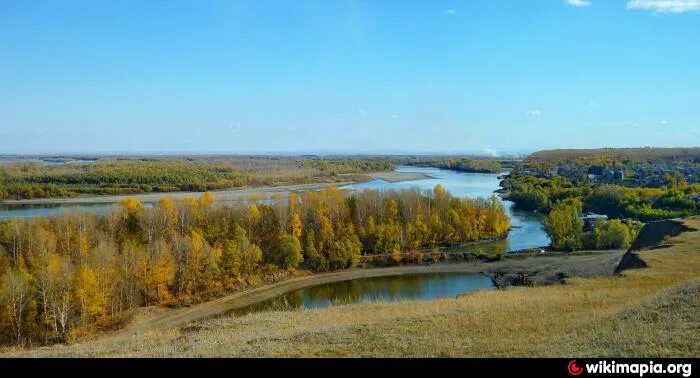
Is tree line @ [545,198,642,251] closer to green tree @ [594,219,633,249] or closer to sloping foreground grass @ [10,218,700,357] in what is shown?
green tree @ [594,219,633,249]

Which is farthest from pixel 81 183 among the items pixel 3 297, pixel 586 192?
pixel 586 192

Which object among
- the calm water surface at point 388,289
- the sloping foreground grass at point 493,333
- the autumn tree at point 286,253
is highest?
the sloping foreground grass at point 493,333

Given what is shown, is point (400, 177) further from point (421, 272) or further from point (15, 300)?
point (15, 300)

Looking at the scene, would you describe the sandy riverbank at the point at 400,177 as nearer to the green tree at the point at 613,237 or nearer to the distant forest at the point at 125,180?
the distant forest at the point at 125,180

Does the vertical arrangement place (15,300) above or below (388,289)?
above

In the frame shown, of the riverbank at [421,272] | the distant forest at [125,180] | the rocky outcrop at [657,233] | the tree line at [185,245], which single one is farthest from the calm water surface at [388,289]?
the distant forest at [125,180]
